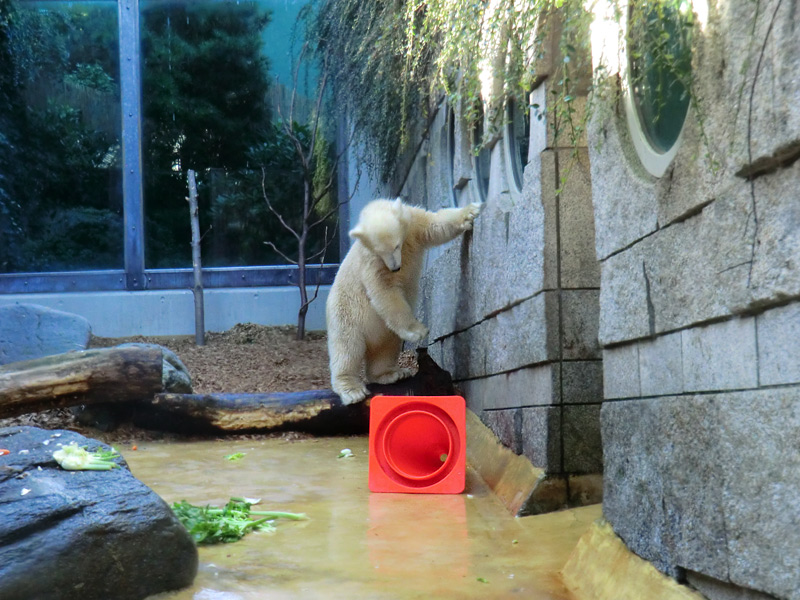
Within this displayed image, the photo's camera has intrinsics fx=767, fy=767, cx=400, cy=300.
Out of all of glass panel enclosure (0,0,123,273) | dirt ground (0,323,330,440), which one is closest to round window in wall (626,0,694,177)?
dirt ground (0,323,330,440)

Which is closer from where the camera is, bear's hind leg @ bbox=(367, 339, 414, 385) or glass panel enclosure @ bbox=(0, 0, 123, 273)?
bear's hind leg @ bbox=(367, 339, 414, 385)

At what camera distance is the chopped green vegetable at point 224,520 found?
284cm

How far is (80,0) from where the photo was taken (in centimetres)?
976

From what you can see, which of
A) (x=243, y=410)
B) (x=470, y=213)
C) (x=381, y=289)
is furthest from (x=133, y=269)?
(x=470, y=213)

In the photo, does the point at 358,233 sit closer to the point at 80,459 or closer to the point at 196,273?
the point at 80,459

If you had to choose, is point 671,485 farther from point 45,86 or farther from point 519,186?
point 45,86

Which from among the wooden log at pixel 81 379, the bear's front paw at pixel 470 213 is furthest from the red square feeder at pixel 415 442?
the wooden log at pixel 81 379

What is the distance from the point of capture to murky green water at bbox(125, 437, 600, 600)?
235cm

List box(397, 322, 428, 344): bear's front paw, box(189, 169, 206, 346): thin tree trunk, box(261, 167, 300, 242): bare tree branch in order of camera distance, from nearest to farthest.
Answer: box(397, 322, 428, 344): bear's front paw < box(189, 169, 206, 346): thin tree trunk < box(261, 167, 300, 242): bare tree branch

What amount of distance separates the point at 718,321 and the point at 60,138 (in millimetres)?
9665

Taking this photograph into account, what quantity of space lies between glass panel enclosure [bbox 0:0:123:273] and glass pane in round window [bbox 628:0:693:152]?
8.61 meters

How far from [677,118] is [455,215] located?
8.80 ft

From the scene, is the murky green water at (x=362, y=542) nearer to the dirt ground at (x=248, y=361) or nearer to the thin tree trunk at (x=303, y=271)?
the dirt ground at (x=248, y=361)

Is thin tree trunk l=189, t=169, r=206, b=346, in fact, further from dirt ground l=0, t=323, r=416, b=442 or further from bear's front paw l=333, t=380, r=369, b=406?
bear's front paw l=333, t=380, r=369, b=406
